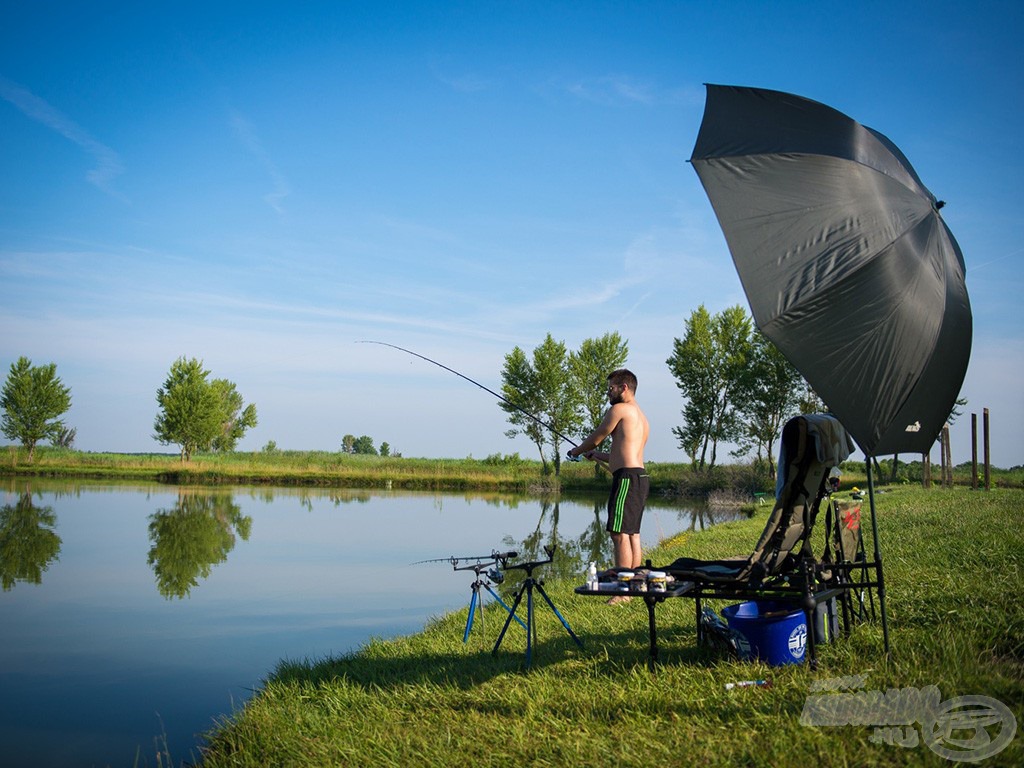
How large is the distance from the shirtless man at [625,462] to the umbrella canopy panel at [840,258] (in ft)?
7.76

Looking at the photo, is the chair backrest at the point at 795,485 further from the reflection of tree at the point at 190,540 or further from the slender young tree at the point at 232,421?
the slender young tree at the point at 232,421

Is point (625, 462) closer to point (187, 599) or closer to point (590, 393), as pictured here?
point (187, 599)

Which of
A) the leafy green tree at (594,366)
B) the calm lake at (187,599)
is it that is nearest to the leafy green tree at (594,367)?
the leafy green tree at (594,366)

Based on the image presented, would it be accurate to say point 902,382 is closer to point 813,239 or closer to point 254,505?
Result: point 813,239

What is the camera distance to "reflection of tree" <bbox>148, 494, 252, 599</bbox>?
39.2 feet

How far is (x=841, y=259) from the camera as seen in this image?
3.98 m

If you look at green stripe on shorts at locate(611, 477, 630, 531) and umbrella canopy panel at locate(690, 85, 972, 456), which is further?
green stripe on shorts at locate(611, 477, 630, 531)

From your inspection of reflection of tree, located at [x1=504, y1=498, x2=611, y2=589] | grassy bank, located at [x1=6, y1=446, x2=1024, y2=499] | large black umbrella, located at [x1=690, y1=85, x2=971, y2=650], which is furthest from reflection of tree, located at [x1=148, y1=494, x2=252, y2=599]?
grassy bank, located at [x1=6, y1=446, x2=1024, y2=499]

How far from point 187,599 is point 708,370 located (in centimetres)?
3493

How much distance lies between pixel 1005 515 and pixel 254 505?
2142cm

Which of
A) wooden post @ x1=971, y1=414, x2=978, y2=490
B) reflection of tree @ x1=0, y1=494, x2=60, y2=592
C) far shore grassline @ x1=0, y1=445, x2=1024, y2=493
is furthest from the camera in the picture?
far shore grassline @ x1=0, y1=445, x2=1024, y2=493

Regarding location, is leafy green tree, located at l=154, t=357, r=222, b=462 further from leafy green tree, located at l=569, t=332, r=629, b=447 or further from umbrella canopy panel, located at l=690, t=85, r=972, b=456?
umbrella canopy panel, located at l=690, t=85, r=972, b=456

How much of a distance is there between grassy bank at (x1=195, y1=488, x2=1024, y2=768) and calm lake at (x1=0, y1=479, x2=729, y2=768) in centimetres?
114

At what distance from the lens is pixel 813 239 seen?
4.01 metres
